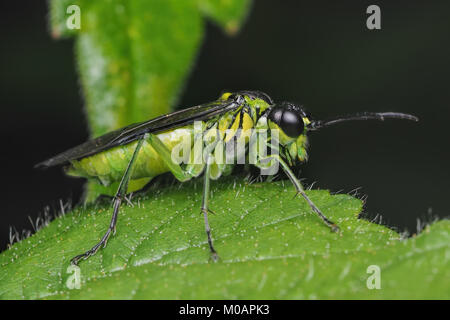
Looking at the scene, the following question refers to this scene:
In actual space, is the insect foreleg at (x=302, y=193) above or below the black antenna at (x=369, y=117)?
below

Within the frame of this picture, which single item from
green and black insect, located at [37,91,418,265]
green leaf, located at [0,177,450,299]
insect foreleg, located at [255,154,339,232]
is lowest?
green leaf, located at [0,177,450,299]

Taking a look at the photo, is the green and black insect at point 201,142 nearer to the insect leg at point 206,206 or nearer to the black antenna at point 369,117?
the black antenna at point 369,117

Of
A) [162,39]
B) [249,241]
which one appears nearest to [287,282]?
[249,241]

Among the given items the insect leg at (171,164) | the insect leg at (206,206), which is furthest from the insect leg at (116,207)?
the insect leg at (206,206)

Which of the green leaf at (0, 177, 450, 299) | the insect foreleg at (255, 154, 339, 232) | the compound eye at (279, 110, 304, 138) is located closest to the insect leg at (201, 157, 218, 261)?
the green leaf at (0, 177, 450, 299)

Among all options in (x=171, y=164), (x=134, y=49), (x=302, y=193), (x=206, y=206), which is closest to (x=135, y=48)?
(x=134, y=49)

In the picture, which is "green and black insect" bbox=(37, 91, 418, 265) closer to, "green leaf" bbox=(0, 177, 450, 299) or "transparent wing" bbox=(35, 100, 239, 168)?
"transparent wing" bbox=(35, 100, 239, 168)

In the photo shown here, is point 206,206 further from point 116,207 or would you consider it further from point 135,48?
point 135,48
